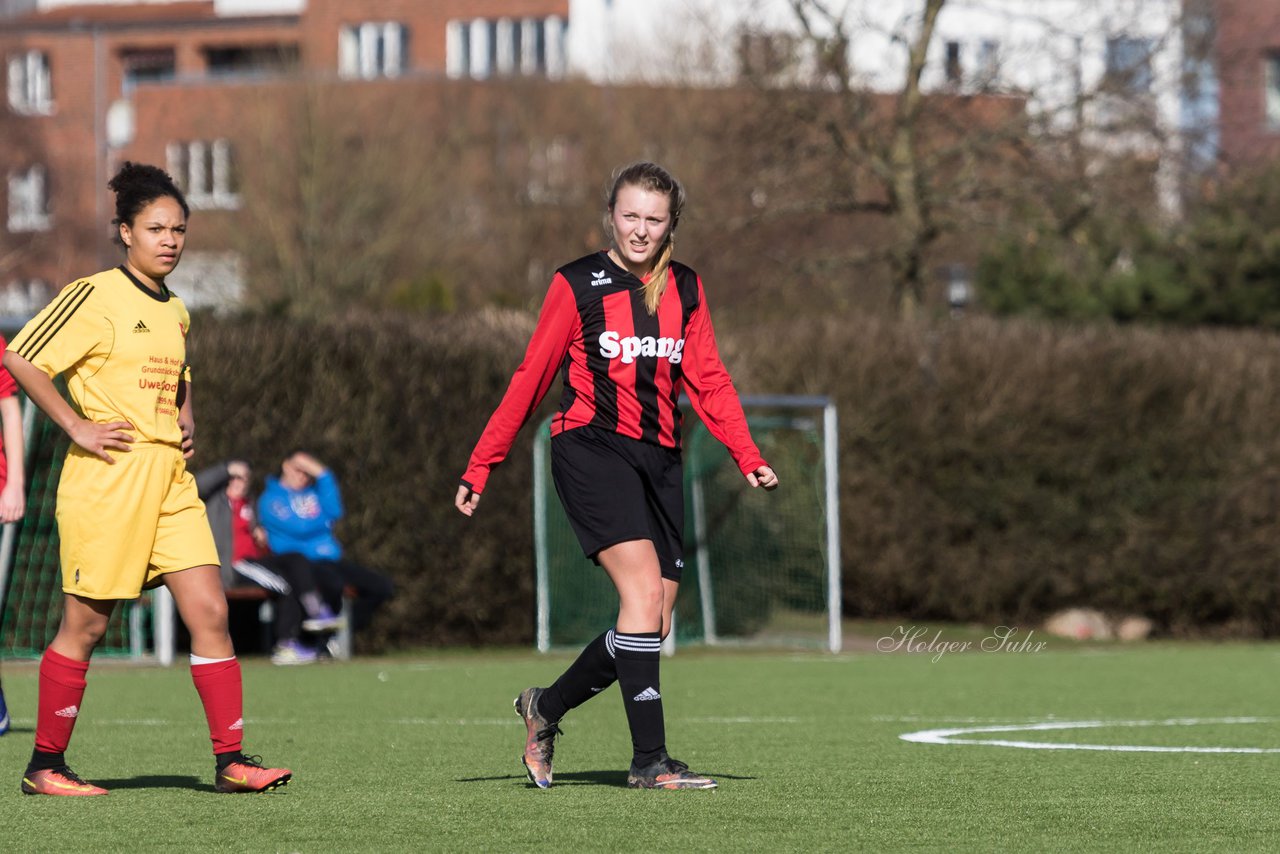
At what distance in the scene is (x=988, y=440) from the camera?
20.1 m

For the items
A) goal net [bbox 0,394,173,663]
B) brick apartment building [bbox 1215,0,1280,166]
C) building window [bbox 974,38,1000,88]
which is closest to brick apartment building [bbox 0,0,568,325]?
brick apartment building [bbox 1215,0,1280,166]

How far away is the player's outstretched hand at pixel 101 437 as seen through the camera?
684 centimetres

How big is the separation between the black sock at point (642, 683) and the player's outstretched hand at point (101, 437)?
66.7 inches

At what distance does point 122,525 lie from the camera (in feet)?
22.6

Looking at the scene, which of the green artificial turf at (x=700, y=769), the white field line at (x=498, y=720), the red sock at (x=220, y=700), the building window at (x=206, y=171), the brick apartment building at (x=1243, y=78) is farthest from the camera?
the building window at (x=206, y=171)

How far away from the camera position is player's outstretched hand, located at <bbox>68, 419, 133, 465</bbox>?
6844mm

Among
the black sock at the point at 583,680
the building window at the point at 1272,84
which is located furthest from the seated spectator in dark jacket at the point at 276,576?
the building window at the point at 1272,84

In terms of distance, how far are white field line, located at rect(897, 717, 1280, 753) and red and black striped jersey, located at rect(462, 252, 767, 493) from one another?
239 centimetres

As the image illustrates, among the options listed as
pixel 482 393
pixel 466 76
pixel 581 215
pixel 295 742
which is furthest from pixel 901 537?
pixel 466 76

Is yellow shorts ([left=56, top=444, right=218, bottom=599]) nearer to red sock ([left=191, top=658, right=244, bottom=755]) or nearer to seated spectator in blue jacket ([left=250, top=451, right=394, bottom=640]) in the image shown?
red sock ([left=191, top=658, right=244, bottom=755])

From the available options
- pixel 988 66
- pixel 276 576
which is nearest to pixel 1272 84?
pixel 988 66

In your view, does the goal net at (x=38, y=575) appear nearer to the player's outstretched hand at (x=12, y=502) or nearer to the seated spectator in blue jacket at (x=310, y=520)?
the seated spectator in blue jacket at (x=310, y=520)

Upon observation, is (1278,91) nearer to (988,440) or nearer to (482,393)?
(988,440)

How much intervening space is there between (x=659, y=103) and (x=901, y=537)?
1925cm
